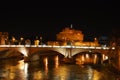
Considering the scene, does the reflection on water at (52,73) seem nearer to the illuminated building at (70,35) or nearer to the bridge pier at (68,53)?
the bridge pier at (68,53)

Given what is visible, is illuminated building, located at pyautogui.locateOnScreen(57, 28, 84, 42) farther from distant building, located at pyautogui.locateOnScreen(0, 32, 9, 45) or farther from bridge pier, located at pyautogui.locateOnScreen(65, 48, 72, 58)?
bridge pier, located at pyautogui.locateOnScreen(65, 48, 72, 58)

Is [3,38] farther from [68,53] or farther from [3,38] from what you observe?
[68,53]

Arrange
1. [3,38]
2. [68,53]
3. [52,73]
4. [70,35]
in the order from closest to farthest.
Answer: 1. [52,73]
2. [68,53]
3. [3,38]
4. [70,35]

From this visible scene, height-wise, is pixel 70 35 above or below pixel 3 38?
above

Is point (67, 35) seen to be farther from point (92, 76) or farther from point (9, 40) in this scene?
point (92, 76)

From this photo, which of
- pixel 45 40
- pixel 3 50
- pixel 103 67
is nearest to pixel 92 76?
pixel 103 67

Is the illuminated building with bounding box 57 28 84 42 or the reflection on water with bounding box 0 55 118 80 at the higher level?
the illuminated building with bounding box 57 28 84 42

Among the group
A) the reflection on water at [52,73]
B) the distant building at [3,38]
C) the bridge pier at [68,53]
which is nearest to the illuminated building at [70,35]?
the distant building at [3,38]

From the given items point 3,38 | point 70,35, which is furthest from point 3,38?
point 70,35

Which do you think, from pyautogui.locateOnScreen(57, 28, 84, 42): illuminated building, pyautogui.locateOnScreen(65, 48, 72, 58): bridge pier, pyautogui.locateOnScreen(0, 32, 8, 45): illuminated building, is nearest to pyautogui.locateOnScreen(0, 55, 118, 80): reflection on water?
pyautogui.locateOnScreen(65, 48, 72, 58): bridge pier

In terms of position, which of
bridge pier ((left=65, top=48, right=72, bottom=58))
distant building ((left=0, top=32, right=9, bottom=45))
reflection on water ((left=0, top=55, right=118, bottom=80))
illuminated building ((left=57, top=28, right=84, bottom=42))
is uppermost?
illuminated building ((left=57, top=28, right=84, bottom=42))

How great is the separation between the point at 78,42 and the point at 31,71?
2770 centimetres

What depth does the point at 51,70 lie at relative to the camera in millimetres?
31172

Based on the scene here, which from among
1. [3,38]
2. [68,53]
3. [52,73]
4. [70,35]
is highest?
[70,35]
